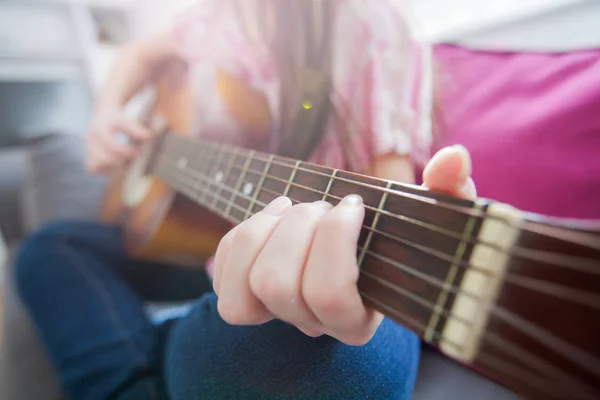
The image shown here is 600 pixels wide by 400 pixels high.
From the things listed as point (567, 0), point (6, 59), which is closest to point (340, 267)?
point (567, 0)

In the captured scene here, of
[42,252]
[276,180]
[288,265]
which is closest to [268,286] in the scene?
[288,265]

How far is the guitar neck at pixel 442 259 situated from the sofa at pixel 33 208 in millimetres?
232

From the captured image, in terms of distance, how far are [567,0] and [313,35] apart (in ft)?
1.28

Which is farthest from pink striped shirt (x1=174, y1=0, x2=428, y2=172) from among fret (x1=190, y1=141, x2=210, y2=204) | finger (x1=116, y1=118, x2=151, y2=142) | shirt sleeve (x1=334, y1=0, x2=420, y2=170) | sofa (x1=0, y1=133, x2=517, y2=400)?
finger (x1=116, y1=118, x2=151, y2=142)

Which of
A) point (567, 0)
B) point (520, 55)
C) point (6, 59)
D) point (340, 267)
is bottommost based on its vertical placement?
point (340, 267)

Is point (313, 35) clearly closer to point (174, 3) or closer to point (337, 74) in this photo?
point (337, 74)

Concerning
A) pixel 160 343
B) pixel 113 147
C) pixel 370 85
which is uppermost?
pixel 370 85

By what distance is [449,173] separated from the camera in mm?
230

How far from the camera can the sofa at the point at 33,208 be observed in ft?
1.72

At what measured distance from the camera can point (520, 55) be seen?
487 millimetres

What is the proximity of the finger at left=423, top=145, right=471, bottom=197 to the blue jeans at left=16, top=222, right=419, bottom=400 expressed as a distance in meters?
0.14

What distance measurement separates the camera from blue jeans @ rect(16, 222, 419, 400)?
1.00ft

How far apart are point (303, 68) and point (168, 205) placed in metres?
0.33

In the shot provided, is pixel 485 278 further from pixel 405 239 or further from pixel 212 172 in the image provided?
pixel 212 172
